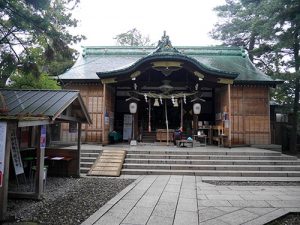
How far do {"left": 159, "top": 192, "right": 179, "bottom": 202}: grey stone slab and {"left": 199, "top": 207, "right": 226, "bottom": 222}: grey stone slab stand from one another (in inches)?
39.1

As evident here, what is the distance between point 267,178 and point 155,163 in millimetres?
4269

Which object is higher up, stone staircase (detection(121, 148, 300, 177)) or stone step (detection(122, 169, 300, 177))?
stone staircase (detection(121, 148, 300, 177))

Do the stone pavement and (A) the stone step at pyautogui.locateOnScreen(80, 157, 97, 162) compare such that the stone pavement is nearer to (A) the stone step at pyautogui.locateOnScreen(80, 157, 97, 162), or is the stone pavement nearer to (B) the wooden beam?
(B) the wooden beam

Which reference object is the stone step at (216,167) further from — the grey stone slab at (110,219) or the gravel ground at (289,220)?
the grey stone slab at (110,219)

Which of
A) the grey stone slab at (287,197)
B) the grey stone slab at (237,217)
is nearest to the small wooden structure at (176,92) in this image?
the grey stone slab at (287,197)

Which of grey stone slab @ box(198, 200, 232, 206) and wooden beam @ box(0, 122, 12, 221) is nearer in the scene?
wooden beam @ box(0, 122, 12, 221)

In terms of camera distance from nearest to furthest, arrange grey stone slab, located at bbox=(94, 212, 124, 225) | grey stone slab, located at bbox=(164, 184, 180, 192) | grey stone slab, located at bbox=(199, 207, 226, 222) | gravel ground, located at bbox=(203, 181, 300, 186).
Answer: grey stone slab, located at bbox=(94, 212, 124, 225), grey stone slab, located at bbox=(199, 207, 226, 222), grey stone slab, located at bbox=(164, 184, 180, 192), gravel ground, located at bbox=(203, 181, 300, 186)

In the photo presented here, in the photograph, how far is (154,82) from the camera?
1673 centimetres

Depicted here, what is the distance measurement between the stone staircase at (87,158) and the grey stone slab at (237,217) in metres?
6.40

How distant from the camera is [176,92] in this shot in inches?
670

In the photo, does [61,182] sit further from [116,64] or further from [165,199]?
[116,64]

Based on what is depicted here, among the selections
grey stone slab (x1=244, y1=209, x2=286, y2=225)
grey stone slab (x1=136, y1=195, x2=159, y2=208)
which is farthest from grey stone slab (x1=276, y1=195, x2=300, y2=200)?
Result: grey stone slab (x1=136, y1=195, x2=159, y2=208)

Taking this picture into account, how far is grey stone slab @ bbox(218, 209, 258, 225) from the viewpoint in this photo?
16.0 feet

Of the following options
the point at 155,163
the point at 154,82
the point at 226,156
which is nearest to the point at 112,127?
the point at 154,82
